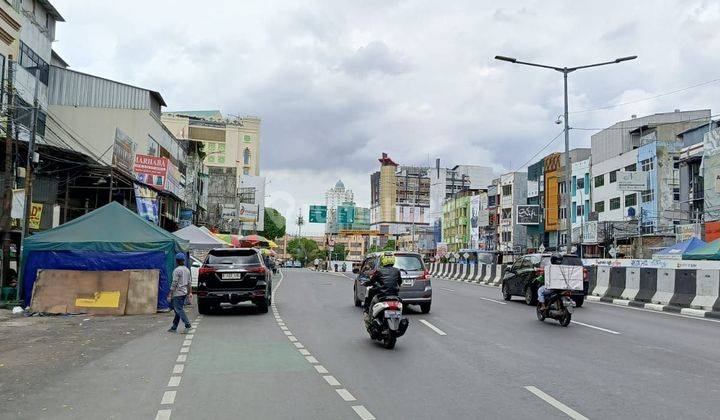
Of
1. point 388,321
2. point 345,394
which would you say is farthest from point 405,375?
point 388,321

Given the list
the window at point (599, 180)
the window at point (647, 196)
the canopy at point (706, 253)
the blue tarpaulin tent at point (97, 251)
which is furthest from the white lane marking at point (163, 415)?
the window at point (599, 180)

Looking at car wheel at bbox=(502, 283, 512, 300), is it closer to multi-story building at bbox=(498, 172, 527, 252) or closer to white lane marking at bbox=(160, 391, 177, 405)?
white lane marking at bbox=(160, 391, 177, 405)

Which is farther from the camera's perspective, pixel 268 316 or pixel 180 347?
pixel 268 316

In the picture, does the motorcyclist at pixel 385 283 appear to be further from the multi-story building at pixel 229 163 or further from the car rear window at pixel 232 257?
the multi-story building at pixel 229 163

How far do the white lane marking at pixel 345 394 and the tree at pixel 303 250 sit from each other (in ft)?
511

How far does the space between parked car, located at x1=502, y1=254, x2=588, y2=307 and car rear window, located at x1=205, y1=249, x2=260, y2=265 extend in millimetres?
9432

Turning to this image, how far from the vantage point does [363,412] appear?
6559mm

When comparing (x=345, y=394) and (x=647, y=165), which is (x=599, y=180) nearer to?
(x=647, y=165)

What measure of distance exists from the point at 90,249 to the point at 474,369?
1344 cm

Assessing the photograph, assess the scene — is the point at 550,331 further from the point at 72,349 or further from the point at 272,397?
the point at 72,349

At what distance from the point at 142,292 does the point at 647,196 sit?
45.7 meters

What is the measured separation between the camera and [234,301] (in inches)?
691

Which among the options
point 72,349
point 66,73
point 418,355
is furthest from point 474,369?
point 66,73

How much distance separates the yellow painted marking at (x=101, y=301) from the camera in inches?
712
